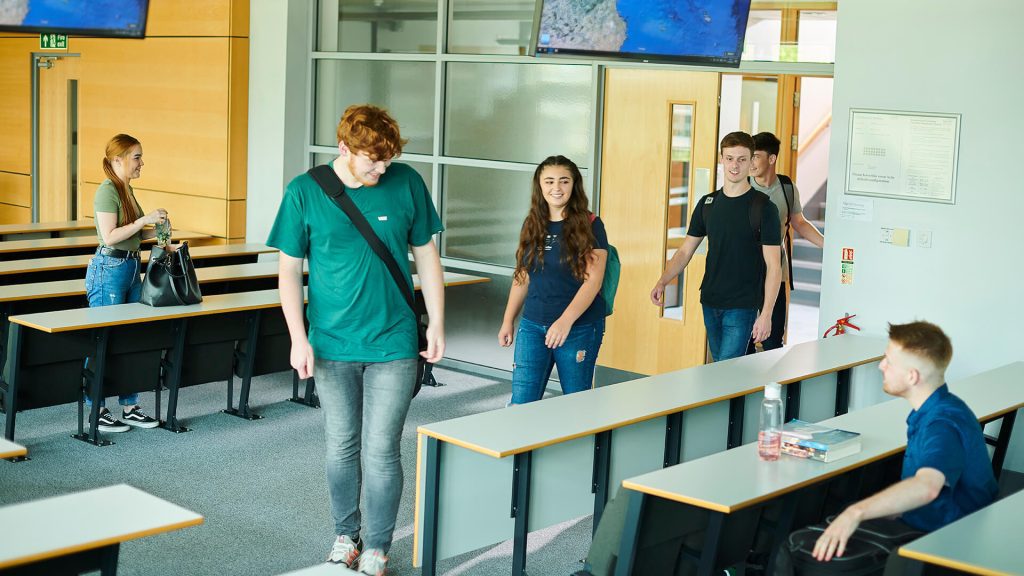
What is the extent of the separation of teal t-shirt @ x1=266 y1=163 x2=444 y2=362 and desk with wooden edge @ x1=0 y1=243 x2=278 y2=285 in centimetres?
328

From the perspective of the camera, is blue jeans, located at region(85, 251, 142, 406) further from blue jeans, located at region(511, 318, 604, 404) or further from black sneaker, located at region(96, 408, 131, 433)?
blue jeans, located at region(511, 318, 604, 404)

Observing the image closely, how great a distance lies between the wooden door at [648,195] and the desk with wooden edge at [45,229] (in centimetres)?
417

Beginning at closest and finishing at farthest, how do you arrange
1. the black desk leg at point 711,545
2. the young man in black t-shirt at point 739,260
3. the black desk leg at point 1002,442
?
1. the black desk leg at point 711,545
2. the black desk leg at point 1002,442
3. the young man in black t-shirt at point 739,260

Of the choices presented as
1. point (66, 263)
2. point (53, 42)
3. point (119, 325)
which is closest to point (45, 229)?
point (66, 263)

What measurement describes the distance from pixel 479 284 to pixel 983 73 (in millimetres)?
3593

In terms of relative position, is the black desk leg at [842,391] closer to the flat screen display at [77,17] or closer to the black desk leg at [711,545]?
the black desk leg at [711,545]

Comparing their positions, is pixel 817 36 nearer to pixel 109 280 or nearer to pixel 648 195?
pixel 648 195

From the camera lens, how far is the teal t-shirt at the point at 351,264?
12.4 feet

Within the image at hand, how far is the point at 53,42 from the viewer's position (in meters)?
10.6

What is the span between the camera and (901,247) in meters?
5.91

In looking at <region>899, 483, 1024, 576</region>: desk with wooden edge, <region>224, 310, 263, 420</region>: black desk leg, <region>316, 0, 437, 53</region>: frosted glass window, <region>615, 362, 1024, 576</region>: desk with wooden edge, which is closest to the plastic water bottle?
<region>615, 362, 1024, 576</region>: desk with wooden edge

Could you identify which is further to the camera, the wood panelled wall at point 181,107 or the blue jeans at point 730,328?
the wood panelled wall at point 181,107

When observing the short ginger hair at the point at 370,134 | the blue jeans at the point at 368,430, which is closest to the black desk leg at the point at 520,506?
the blue jeans at the point at 368,430

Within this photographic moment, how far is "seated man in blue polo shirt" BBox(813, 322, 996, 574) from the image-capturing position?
10.3 ft
